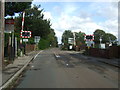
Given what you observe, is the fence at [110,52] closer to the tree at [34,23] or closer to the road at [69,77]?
the road at [69,77]

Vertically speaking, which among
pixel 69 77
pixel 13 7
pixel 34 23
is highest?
pixel 34 23

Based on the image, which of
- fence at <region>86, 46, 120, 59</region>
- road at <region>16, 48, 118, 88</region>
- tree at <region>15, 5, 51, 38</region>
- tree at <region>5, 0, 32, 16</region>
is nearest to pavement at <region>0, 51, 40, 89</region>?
road at <region>16, 48, 118, 88</region>

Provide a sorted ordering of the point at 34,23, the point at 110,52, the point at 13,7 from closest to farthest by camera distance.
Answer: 1. the point at 13,7
2. the point at 110,52
3. the point at 34,23

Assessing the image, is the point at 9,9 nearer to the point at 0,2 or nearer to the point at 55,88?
the point at 0,2

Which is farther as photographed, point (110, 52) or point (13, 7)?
point (110, 52)

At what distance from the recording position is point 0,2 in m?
13.2

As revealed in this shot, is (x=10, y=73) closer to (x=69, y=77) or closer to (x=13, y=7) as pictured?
(x=69, y=77)

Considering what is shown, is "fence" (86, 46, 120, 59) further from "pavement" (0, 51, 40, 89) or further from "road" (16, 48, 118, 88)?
"pavement" (0, 51, 40, 89)

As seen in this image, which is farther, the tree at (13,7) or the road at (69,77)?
the tree at (13,7)

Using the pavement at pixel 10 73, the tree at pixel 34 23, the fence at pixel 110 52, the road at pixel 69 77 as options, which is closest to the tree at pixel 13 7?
the pavement at pixel 10 73

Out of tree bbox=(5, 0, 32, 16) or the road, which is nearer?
the road

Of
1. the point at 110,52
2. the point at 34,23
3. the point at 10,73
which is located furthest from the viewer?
the point at 34,23

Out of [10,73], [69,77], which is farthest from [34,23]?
[69,77]

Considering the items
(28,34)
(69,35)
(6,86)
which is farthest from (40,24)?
(69,35)
